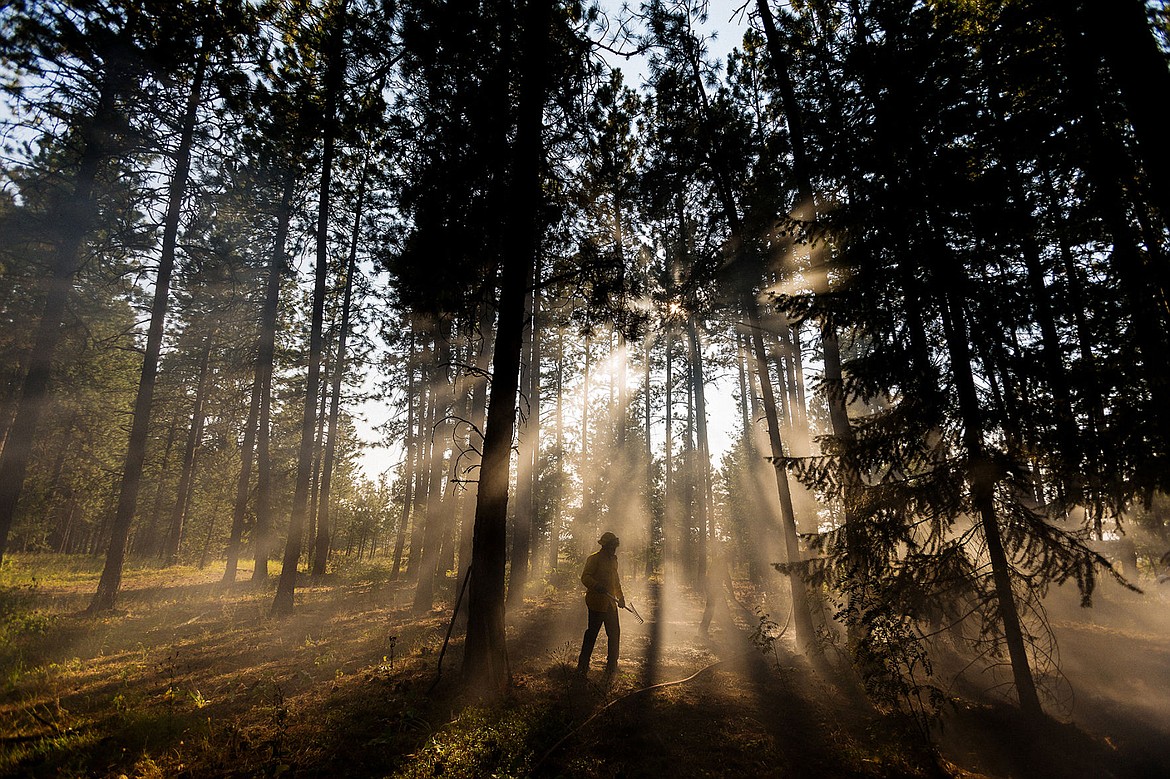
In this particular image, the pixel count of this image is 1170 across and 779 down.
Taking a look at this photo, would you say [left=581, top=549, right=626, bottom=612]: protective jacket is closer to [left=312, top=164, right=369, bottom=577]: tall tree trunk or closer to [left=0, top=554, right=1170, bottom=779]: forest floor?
[left=0, top=554, right=1170, bottom=779]: forest floor

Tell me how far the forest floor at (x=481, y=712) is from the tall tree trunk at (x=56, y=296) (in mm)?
2931

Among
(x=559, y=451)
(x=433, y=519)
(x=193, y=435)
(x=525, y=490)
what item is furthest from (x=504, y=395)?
(x=193, y=435)

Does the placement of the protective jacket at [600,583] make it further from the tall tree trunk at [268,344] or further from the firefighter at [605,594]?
the tall tree trunk at [268,344]

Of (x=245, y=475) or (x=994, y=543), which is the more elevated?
(x=245, y=475)

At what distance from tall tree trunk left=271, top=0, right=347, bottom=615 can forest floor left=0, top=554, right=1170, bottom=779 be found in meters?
1.07

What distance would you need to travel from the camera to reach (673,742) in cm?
463

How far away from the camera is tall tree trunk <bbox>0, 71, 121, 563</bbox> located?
9.69 meters

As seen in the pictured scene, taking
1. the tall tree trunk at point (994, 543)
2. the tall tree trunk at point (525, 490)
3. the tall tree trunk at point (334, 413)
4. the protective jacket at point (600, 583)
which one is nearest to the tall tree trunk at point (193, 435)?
the tall tree trunk at point (334, 413)

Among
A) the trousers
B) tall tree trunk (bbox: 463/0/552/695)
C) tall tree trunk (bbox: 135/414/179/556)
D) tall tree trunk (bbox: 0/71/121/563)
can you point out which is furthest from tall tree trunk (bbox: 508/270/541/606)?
tall tree trunk (bbox: 135/414/179/556)

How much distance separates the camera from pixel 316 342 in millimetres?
12172

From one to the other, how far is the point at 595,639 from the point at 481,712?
95.5 inches

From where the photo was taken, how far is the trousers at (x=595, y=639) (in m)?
6.64

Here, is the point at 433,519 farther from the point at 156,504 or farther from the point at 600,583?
the point at 156,504

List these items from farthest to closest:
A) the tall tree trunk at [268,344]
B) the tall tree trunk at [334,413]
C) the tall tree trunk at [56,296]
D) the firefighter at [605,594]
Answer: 1. the tall tree trunk at [334,413]
2. the tall tree trunk at [268,344]
3. the tall tree trunk at [56,296]
4. the firefighter at [605,594]
